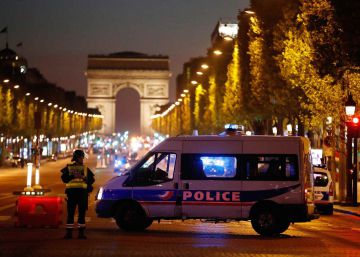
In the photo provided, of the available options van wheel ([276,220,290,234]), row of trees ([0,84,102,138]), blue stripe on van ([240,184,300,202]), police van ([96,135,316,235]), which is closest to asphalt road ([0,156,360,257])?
van wheel ([276,220,290,234])

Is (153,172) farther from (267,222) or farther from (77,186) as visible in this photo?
(267,222)

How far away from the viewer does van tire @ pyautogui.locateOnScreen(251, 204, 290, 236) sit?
22297 millimetres

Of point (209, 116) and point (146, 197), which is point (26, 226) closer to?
point (146, 197)

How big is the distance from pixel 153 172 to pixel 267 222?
2.92m

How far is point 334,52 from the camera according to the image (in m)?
31.5

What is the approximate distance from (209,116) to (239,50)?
24.4m

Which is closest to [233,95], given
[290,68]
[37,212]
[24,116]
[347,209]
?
[290,68]

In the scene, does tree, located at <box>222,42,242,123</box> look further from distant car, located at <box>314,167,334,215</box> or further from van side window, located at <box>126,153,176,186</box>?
van side window, located at <box>126,153,176,186</box>

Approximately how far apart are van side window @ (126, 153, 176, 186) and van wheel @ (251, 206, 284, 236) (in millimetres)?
2203

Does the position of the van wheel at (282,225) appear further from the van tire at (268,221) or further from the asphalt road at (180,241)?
the asphalt road at (180,241)

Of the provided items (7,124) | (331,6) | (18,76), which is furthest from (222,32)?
(331,6)

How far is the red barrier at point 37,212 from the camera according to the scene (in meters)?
23.2

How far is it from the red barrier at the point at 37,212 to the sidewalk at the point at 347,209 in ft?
42.9

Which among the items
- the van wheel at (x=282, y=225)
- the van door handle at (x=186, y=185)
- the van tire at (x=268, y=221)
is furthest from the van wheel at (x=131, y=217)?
the van wheel at (x=282, y=225)
